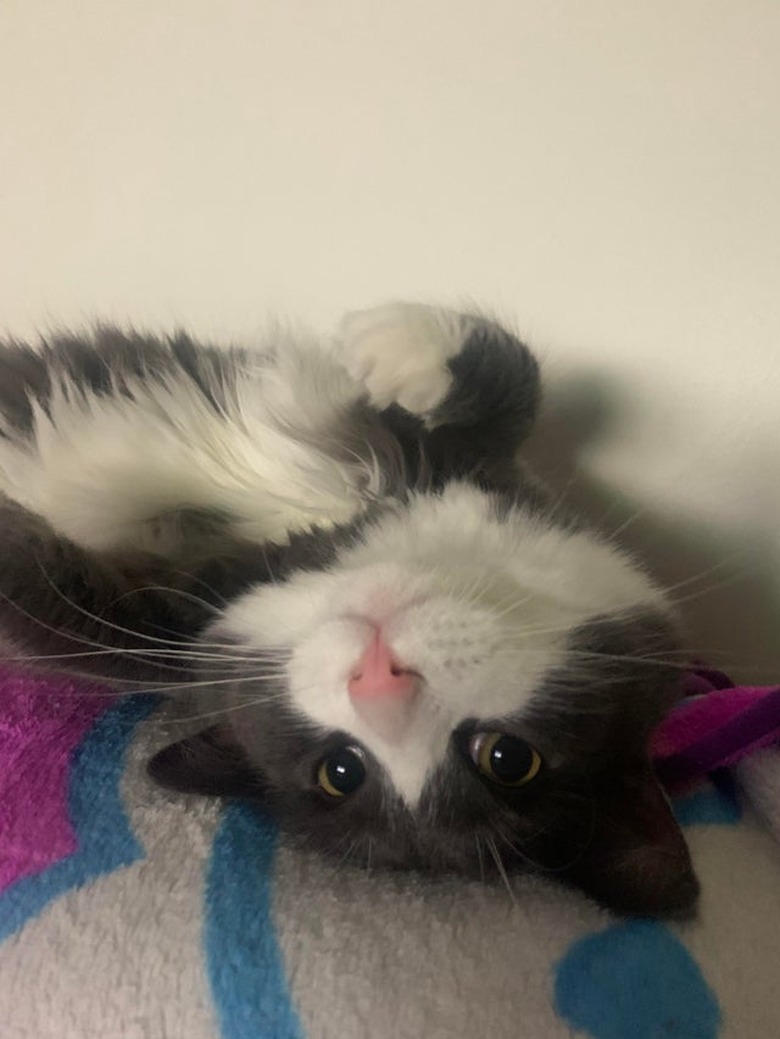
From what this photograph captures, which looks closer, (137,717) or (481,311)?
(137,717)

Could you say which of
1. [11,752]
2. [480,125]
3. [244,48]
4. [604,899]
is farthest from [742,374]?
[11,752]

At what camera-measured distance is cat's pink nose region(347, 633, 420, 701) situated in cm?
83

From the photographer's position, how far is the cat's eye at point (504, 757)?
2.98ft

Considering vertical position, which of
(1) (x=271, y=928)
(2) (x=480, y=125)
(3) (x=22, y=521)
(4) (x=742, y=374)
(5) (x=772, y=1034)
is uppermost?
(2) (x=480, y=125)

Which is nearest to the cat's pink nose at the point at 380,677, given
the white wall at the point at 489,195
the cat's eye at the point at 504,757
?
the cat's eye at the point at 504,757

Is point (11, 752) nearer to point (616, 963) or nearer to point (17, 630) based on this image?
point (17, 630)

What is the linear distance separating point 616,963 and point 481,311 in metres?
0.71

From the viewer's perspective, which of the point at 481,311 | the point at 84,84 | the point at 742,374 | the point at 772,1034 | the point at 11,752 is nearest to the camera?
the point at 772,1034

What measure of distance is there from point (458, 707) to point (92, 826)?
34cm

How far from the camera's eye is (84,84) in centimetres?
129

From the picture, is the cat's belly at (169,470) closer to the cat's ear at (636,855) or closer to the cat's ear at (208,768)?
the cat's ear at (208,768)

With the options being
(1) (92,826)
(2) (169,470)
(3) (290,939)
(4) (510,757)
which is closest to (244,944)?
(3) (290,939)

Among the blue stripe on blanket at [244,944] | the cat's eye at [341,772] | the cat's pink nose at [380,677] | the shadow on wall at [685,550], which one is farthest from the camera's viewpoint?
the shadow on wall at [685,550]

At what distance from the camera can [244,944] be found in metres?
0.77
